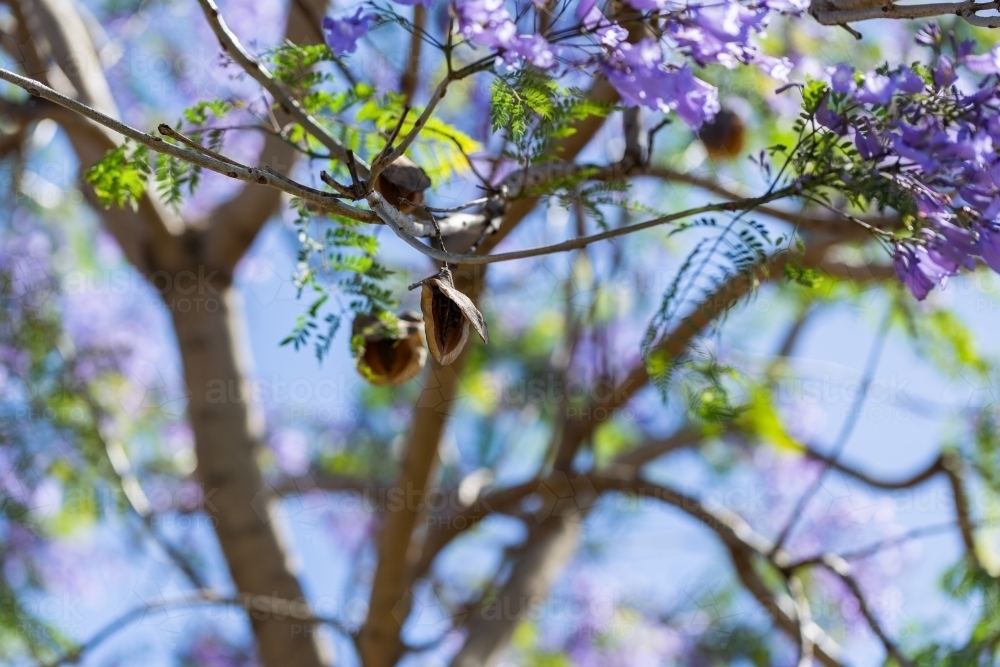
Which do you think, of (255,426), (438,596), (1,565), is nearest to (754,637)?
(438,596)

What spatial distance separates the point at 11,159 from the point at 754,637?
269 centimetres

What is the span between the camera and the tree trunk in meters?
2.57

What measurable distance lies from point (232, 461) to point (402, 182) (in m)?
1.62

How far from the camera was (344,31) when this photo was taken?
1061 millimetres

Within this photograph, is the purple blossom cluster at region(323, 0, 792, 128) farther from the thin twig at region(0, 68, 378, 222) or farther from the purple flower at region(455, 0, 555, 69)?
the thin twig at region(0, 68, 378, 222)

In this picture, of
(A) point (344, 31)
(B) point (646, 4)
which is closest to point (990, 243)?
(B) point (646, 4)

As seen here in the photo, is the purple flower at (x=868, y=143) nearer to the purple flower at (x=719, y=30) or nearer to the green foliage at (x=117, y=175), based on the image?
the purple flower at (x=719, y=30)

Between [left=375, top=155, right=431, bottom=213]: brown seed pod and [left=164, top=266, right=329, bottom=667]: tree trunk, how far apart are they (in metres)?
1.55

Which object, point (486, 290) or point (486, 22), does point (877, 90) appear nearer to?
point (486, 22)

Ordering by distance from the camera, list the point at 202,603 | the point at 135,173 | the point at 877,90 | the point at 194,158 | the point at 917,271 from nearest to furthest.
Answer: the point at 194,158
the point at 877,90
the point at 917,271
the point at 135,173
the point at 202,603

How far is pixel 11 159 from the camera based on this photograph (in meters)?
2.95

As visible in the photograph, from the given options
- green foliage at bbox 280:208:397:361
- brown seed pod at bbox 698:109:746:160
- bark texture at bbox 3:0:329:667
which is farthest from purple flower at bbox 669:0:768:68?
bark texture at bbox 3:0:329:667

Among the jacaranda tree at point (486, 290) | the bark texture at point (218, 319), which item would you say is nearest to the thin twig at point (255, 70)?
the jacaranda tree at point (486, 290)

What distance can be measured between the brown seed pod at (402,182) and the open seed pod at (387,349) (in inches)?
6.6
